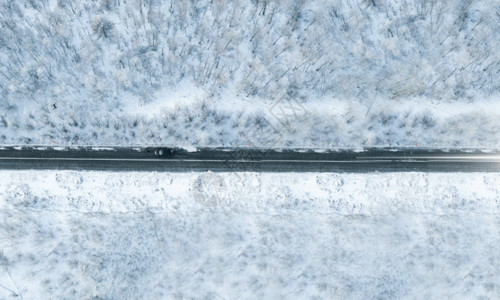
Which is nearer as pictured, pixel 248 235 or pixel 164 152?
pixel 248 235

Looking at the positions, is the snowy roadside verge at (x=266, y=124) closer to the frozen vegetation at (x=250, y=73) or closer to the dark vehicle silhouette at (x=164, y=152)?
the frozen vegetation at (x=250, y=73)

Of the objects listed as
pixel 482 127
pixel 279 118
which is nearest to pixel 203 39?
pixel 279 118

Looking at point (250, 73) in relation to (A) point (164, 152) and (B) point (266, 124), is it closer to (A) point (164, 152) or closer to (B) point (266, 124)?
(B) point (266, 124)

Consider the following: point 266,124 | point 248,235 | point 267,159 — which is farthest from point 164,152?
point 248,235

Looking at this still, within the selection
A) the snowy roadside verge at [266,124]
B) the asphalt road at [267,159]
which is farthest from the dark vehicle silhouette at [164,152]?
the snowy roadside verge at [266,124]

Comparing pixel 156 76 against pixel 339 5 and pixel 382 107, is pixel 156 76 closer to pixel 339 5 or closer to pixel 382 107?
pixel 339 5

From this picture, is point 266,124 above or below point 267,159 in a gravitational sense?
above

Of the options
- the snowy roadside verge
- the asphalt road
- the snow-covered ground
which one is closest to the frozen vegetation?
the snowy roadside verge
